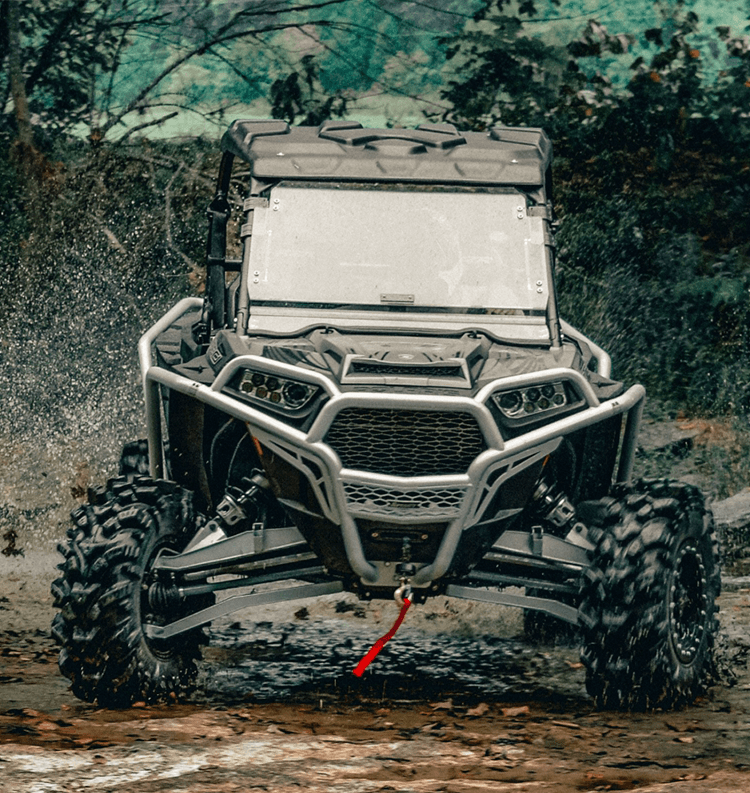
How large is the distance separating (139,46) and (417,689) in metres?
8.54

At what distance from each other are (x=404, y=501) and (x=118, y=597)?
3.85 feet

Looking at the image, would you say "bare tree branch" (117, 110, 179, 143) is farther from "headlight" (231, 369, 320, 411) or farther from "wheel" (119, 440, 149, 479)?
"headlight" (231, 369, 320, 411)

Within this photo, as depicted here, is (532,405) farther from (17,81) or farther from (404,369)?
(17,81)

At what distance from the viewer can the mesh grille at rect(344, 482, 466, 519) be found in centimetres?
582

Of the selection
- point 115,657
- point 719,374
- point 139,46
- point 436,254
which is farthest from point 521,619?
point 139,46

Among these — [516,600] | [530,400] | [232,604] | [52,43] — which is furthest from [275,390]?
[52,43]

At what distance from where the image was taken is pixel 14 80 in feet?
45.7

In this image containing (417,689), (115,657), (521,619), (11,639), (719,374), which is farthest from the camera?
(719,374)

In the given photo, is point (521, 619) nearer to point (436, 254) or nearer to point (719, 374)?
point (436, 254)

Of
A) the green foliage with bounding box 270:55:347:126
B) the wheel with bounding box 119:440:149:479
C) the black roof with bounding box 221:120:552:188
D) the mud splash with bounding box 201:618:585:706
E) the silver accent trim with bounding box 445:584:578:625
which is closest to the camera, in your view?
the silver accent trim with bounding box 445:584:578:625

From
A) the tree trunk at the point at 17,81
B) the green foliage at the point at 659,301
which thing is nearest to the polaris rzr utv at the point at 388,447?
the green foliage at the point at 659,301

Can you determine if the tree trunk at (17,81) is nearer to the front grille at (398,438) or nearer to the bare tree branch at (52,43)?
the bare tree branch at (52,43)

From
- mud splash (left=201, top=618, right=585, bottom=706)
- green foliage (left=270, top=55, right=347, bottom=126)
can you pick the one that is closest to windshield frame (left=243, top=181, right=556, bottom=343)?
mud splash (left=201, top=618, right=585, bottom=706)

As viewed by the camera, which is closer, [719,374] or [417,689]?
[417,689]
